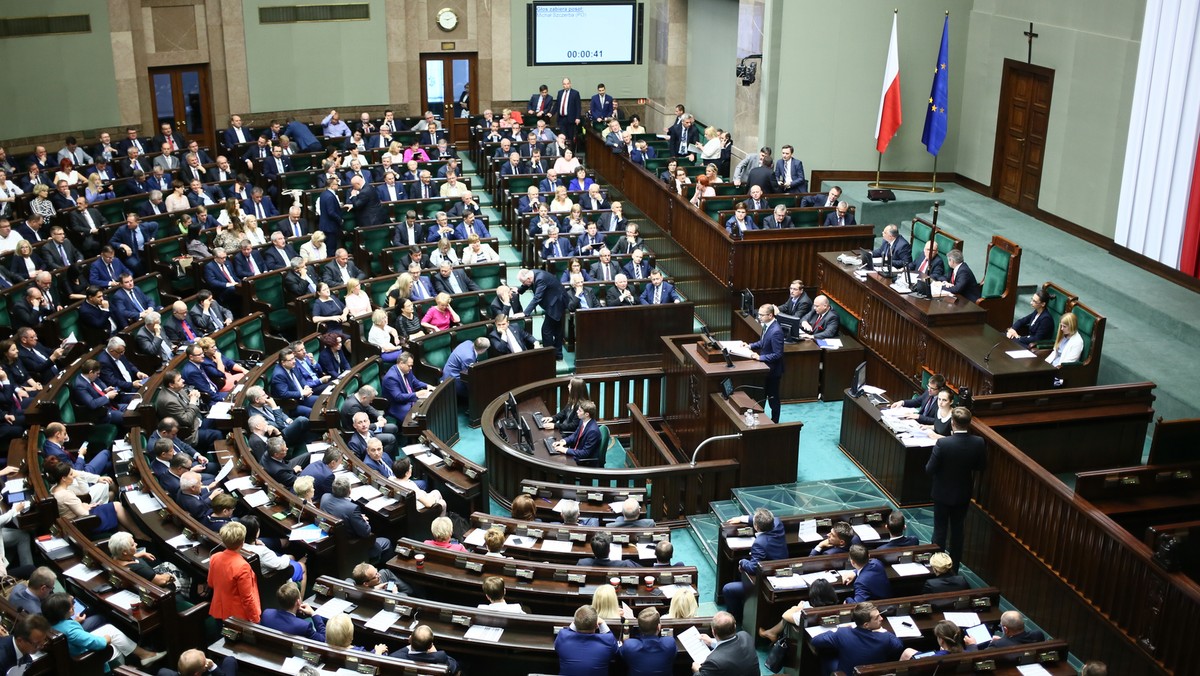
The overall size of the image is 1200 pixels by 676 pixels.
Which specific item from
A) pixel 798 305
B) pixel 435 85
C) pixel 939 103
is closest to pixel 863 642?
pixel 798 305

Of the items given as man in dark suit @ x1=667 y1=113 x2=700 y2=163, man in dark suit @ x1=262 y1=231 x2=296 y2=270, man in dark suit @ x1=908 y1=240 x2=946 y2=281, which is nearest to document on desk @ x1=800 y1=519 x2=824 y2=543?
man in dark suit @ x1=908 y1=240 x2=946 y2=281

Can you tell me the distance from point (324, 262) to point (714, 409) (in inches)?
220

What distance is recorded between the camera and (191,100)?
2081 cm

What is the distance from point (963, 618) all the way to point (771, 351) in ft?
12.9

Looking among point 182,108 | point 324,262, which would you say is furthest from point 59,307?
point 182,108

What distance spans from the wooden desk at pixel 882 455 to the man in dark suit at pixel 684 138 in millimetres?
8711

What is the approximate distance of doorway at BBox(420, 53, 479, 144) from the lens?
22.4 metres

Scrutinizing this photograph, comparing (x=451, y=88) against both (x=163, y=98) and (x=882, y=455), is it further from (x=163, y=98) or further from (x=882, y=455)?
(x=882, y=455)

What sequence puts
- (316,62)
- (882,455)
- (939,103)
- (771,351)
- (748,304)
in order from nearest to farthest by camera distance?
(882,455) < (771,351) < (748,304) < (939,103) < (316,62)

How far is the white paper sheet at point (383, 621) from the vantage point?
7211 millimetres

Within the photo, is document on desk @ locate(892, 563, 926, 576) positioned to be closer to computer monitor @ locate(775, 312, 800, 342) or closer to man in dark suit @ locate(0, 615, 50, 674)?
computer monitor @ locate(775, 312, 800, 342)

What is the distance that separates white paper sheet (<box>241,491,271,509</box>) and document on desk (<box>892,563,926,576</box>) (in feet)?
15.3

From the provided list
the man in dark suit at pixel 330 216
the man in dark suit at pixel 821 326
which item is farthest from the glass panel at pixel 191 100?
the man in dark suit at pixel 821 326

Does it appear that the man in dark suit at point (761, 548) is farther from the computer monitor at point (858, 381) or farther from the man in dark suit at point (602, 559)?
the computer monitor at point (858, 381)
